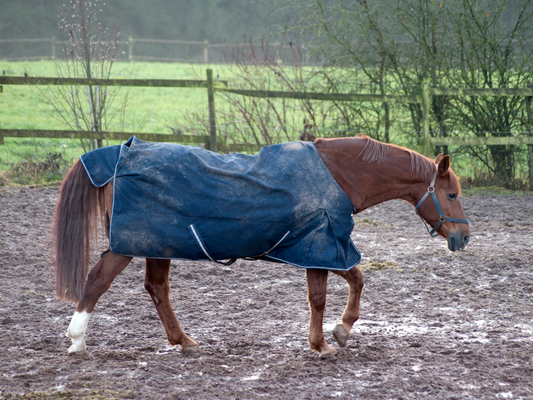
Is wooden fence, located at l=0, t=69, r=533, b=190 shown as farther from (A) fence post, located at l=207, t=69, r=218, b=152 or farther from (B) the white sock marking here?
(B) the white sock marking

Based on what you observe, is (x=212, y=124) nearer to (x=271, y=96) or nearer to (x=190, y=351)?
(x=271, y=96)

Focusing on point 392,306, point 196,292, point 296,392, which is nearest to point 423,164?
point 392,306

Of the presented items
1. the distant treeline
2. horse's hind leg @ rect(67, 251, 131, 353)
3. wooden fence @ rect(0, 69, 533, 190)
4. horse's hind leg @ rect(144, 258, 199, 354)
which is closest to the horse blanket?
horse's hind leg @ rect(67, 251, 131, 353)

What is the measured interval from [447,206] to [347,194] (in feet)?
2.16

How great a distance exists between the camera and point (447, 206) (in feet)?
10.4

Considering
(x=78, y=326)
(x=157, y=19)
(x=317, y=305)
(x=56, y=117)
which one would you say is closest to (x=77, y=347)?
(x=78, y=326)

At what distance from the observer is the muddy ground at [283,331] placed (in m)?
2.62

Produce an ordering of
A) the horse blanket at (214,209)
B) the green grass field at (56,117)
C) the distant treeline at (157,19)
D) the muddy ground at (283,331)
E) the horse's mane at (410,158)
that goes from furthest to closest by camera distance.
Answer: the distant treeline at (157,19), the green grass field at (56,117), the horse's mane at (410,158), the horse blanket at (214,209), the muddy ground at (283,331)

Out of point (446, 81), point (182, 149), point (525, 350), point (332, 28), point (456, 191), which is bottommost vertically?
point (525, 350)

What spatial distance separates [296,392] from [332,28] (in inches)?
310

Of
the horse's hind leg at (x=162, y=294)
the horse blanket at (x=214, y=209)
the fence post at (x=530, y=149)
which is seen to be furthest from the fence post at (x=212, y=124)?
the horse blanket at (x=214, y=209)

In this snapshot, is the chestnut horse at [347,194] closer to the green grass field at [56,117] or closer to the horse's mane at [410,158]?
the horse's mane at [410,158]

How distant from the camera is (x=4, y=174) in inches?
318

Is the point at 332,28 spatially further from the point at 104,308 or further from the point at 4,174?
Answer: the point at 104,308
